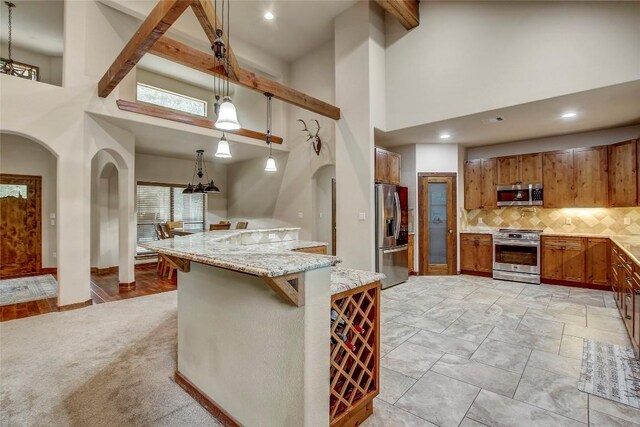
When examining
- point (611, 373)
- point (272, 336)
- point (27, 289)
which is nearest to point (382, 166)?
point (611, 373)

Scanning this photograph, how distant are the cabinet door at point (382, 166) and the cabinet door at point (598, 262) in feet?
11.5

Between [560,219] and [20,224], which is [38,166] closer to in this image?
[20,224]

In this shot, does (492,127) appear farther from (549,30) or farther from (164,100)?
(164,100)

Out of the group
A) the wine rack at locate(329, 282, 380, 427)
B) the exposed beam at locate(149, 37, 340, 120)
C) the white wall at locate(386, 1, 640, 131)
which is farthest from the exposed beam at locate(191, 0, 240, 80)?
the white wall at locate(386, 1, 640, 131)

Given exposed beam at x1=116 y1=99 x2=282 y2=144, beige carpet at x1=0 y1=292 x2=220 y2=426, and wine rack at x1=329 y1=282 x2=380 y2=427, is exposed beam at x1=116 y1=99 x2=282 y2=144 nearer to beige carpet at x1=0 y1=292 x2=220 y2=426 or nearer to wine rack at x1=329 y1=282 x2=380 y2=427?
beige carpet at x1=0 y1=292 x2=220 y2=426

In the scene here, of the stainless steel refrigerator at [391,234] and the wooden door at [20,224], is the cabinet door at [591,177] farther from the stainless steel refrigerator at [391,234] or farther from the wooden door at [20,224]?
the wooden door at [20,224]

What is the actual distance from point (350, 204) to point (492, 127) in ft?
8.87

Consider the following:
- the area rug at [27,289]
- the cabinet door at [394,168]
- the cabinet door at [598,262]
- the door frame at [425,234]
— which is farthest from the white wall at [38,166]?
the cabinet door at [598,262]

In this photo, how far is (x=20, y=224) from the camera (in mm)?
6094

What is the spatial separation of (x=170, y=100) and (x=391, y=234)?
633cm

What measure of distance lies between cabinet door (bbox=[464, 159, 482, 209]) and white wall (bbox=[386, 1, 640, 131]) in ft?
7.31

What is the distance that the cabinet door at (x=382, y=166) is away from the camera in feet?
16.9

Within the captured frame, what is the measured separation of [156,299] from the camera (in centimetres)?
455

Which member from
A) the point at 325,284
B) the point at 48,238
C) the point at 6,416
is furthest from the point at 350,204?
the point at 48,238
